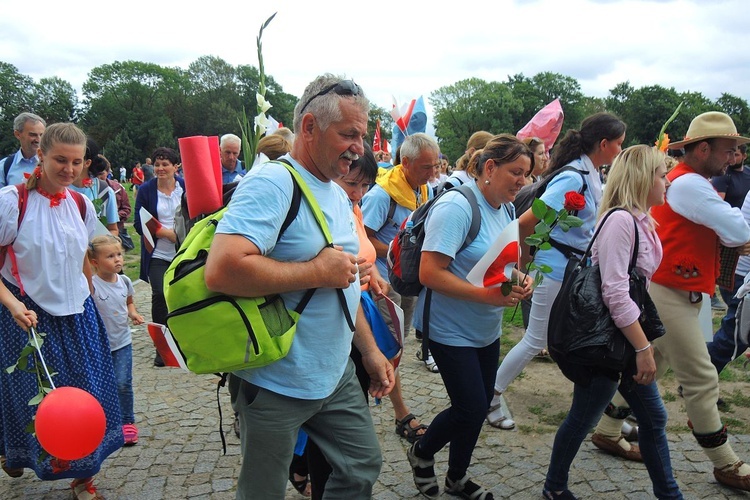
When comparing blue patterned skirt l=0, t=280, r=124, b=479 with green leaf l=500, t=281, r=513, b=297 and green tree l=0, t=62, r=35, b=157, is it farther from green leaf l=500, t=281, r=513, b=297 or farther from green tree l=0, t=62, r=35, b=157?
green tree l=0, t=62, r=35, b=157

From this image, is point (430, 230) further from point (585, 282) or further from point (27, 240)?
point (27, 240)

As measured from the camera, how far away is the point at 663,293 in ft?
11.4

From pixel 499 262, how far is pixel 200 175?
141 centimetres

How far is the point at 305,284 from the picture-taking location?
1867mm

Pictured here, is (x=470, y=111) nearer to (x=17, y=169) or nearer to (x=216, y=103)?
(x=216, y=103)

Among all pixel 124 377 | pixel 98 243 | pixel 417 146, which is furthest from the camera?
pixel 417 146

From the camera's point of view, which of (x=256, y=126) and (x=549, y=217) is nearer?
(x=256, y=126)

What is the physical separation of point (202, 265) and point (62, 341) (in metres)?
1.98

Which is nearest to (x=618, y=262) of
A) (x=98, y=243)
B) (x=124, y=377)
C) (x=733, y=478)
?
(x=733, y=478)

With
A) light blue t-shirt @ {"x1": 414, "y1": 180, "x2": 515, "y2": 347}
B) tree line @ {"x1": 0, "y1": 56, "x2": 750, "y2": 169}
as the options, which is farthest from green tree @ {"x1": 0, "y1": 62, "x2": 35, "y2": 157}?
light blue t-shirt @ {"x1": 414, "y1": 180, "x2": 515, "y2": 347}

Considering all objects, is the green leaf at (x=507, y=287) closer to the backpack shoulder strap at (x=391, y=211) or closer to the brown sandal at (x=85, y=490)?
the backpack shoulder strap at (x=391, y=211)

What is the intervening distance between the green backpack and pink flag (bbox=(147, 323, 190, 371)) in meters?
0.33

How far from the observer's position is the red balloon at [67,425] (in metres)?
2.57

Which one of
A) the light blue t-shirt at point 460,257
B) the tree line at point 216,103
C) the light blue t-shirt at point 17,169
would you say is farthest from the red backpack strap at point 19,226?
the tree line at point 216,103
